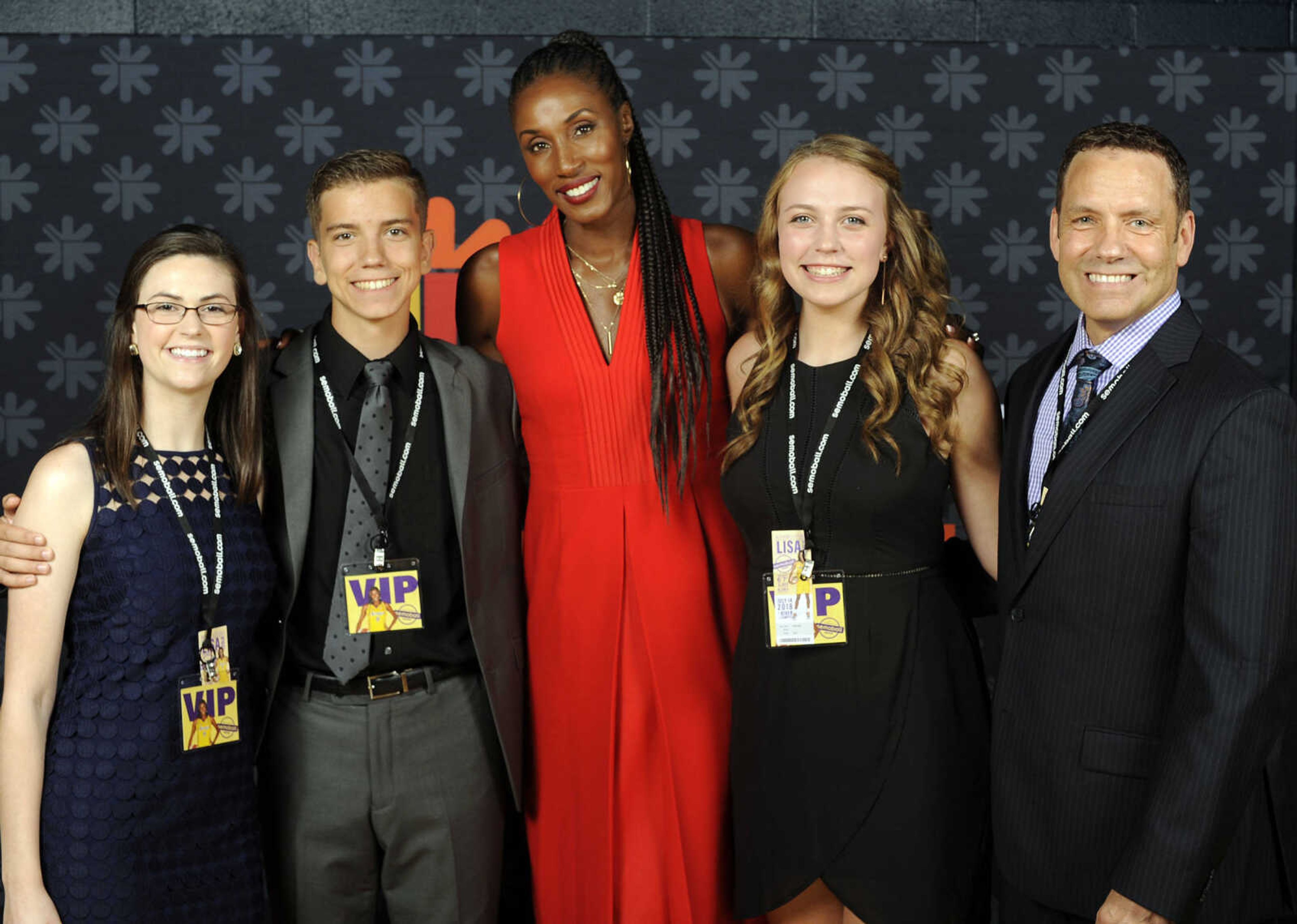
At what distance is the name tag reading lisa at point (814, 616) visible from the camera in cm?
219

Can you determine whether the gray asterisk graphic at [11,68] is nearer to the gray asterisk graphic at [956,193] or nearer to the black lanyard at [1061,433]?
the gray asterisk graphic at [956,193]

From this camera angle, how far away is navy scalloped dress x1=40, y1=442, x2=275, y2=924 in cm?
199

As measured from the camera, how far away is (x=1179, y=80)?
410 centimetres

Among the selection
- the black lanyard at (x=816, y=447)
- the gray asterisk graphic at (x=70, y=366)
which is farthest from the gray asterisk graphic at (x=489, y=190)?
the black lanyard at (x=816, y=447)

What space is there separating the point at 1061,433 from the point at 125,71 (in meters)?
3.25

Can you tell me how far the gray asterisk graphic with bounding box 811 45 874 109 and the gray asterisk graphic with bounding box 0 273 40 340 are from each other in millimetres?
2635

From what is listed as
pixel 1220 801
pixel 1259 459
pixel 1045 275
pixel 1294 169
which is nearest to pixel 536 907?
pixel 1220 801

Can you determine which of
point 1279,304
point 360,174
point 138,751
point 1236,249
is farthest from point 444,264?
point 1279,304

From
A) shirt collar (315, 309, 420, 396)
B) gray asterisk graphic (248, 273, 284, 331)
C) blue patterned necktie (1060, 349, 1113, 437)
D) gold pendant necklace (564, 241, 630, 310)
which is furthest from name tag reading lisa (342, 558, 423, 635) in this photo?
gray asterisk graphic (248, 273, 284, 331)

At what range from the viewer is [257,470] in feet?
7.38

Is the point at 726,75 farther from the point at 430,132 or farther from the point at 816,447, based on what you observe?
the point at 816,447

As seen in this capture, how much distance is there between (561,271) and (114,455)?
1025mm

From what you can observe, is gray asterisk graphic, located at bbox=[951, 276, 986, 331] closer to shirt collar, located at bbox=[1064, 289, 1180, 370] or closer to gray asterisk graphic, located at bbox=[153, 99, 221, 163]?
shirt collar, located at bbox=[1064, 289, 1180, 370]

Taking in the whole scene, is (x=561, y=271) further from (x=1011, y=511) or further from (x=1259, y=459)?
(x=1259, y=459)
